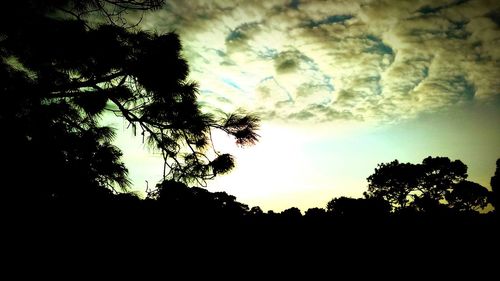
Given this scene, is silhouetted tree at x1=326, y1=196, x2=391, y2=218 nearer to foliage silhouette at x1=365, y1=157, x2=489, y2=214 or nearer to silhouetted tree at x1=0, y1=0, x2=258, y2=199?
silhouetted tree at x1=0, y1=0, x2=258, y2=199

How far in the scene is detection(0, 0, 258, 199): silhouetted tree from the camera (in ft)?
7.53

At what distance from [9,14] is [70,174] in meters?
1.48

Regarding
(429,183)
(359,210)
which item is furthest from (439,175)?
(359,210)

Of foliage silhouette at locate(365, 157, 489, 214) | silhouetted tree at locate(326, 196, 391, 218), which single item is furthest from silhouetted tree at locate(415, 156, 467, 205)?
silhouetted tree at locate(326, 196, 391, 218)

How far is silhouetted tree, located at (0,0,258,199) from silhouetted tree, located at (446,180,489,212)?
28225mm

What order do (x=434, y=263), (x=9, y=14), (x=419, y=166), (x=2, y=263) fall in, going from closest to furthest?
(x=2, y=263) → (x=9, y=14) → (x=434, y=263) → (x=419, y=166)

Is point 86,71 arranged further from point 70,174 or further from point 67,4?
point 70,174

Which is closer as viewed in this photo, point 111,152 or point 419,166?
point 111,152

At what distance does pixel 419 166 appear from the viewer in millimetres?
25922

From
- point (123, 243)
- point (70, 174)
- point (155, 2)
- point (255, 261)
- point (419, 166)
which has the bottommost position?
point (255, 261)

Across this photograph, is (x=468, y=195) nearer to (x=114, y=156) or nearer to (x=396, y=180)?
(x=396, y=180)

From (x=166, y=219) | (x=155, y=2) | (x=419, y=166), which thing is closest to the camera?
(x=155, y=2)

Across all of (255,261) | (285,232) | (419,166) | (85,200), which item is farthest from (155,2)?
(419,166)

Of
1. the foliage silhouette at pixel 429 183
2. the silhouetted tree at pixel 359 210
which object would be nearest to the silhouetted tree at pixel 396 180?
the foliage silhouette at pixel 429 183
